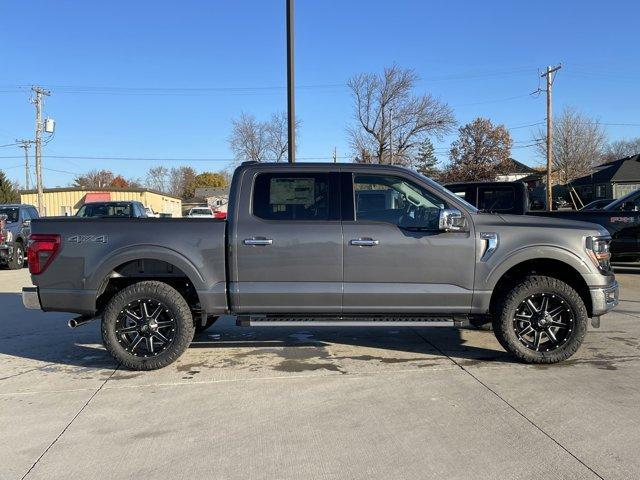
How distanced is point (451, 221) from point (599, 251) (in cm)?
159

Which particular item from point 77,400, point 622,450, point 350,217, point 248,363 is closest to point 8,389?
point 77,400

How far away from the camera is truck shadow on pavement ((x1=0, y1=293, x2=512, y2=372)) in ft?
20.1

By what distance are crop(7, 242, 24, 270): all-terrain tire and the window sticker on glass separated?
43.7 ft

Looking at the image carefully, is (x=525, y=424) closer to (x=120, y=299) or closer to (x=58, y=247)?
(x=120, y=299)

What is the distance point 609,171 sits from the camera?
155ft

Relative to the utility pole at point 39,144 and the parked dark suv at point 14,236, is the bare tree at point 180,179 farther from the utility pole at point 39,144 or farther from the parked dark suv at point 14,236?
the parked dark suv at point 14,236

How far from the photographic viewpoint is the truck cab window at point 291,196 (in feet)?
18.2

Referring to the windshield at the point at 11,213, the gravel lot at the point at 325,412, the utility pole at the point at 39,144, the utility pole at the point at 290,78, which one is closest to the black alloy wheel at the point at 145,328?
the gravel lot at the point at 325,412

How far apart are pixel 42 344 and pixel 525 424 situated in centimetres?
580

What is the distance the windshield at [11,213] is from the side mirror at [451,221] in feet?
50.9

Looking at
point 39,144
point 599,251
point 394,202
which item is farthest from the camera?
point 39,144

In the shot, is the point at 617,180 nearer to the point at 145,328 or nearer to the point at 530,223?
the point at 530,223

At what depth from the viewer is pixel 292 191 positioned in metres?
5.65

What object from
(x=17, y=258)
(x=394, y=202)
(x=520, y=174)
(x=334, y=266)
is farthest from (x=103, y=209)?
(x=520, y=174)
